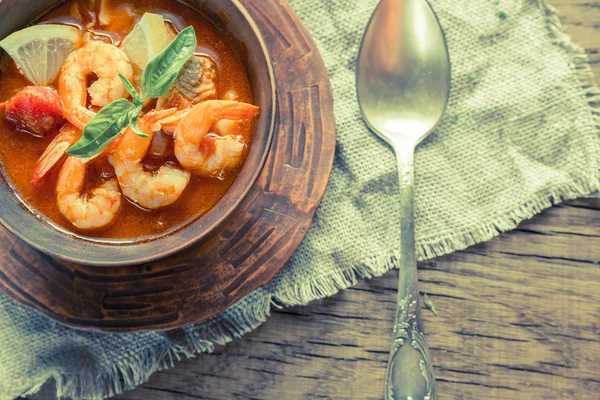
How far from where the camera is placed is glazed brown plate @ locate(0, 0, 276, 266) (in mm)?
1675

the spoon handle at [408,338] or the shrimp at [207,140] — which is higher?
the shrimp at [207,140]

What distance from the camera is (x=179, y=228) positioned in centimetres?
181

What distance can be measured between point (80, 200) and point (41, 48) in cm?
49

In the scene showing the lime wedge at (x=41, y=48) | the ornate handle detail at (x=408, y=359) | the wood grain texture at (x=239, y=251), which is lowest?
the ornate handle detail at (x=408, y=359)

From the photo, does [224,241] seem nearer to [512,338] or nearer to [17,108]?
[17,108]

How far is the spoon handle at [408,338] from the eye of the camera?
207 cm

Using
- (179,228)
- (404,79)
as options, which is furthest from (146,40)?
(404,79)

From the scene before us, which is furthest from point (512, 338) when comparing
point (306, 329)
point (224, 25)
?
point (224, 25)

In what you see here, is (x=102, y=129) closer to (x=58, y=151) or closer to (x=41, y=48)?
(x=58, y=151)

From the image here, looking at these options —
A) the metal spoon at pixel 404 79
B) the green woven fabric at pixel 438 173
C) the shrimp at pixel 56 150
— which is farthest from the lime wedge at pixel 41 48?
the metal spoon at pixel 404 79

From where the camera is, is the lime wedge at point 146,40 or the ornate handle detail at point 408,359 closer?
the lime wedge at point 146,40

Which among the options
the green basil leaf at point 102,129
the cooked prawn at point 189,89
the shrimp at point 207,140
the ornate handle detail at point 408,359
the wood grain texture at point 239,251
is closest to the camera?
the green basil leaf at point 102,129

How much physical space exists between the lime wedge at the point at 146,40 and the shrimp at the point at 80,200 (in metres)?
0.36

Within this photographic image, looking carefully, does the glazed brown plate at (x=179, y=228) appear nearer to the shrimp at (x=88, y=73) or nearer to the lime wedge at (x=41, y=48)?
the lime wedge at (x=41, y=48)
